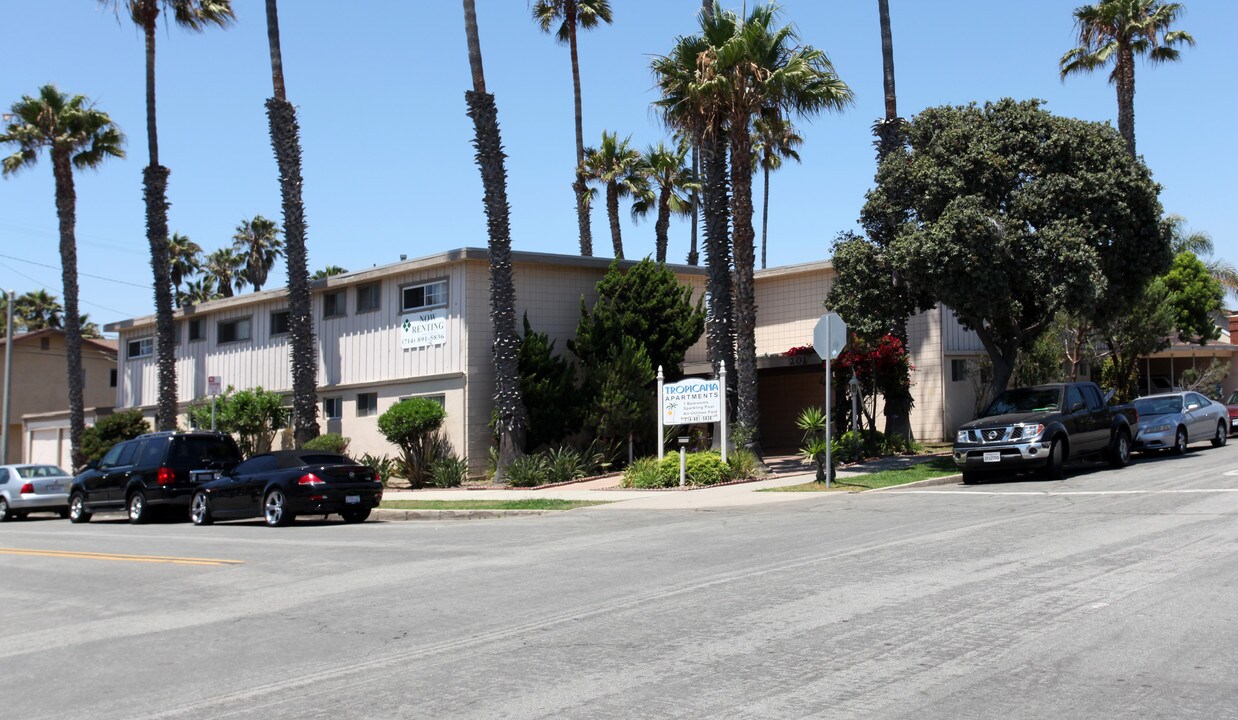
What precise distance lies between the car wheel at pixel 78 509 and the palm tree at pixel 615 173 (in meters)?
23.7

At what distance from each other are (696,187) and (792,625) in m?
38.0

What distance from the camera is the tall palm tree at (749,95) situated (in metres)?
22.2

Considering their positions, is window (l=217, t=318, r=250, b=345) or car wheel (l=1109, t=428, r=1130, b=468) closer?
car wheel (l=1109, t=428, r=1130, b=468)

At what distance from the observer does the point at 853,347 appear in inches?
1005

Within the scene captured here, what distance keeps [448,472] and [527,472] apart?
2.57 metres

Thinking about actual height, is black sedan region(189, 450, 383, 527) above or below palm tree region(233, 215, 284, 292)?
below

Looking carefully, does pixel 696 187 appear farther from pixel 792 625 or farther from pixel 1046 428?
pixel 792 625

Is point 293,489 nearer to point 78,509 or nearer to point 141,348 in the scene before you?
point 78,509

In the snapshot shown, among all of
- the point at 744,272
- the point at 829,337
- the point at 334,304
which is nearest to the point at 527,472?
the point at 744,272

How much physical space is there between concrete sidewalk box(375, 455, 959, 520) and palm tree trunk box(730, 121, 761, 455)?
5.60ft

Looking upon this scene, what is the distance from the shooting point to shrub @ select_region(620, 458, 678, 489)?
21734mm

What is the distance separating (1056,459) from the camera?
19.5 meters

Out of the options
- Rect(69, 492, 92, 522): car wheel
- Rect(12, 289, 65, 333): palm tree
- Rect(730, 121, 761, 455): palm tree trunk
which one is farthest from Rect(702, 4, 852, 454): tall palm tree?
Rect(12, 289, 65, 333): palm tree

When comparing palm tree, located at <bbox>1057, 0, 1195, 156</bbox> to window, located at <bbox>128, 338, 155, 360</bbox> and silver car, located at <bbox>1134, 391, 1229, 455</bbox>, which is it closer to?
silver car, located at <bbox>1134, 391, 1229, 455</bbox>
